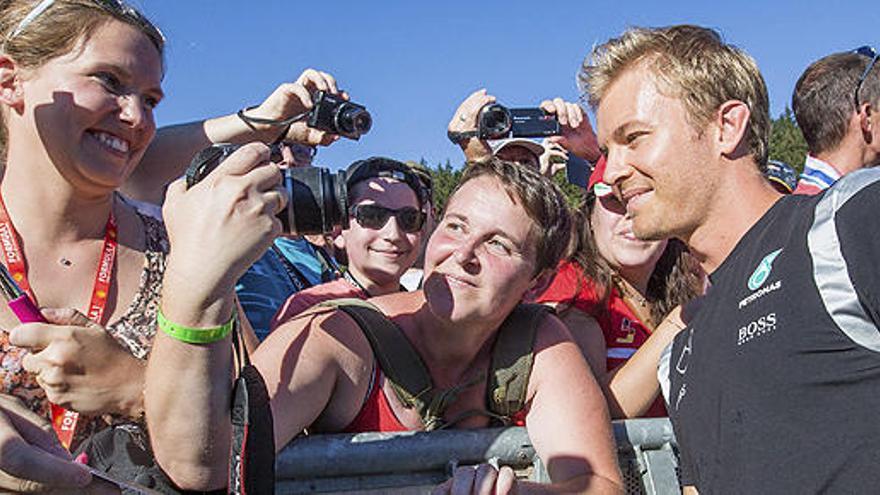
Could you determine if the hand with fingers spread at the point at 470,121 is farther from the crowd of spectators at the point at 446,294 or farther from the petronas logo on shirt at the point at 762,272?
the petronas logo on shirt at the point at 762,272

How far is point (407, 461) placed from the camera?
2.45 m

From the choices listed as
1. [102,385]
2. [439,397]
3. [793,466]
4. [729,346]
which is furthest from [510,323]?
[102,385]

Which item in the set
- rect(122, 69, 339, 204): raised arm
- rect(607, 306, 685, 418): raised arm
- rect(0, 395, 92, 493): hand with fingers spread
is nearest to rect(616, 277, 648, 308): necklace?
rect(607, 306, 685, 418): raised arm

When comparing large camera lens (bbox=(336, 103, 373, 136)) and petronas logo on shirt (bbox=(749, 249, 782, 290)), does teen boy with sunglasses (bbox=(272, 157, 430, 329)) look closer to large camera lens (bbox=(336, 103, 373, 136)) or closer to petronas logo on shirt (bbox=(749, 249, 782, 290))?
large camera lens (bbox=(336, 103, 373, 136))

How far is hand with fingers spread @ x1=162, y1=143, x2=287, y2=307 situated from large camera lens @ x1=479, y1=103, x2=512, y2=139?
2.21m

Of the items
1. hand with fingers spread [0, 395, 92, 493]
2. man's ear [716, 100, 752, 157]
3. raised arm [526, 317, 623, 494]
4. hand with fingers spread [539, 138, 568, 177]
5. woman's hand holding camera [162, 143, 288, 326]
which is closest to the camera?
hand with fingers spread [0, 395, 92, 493]

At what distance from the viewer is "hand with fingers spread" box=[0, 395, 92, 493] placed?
153cm

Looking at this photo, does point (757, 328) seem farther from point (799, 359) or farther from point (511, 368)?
point (511, 368)

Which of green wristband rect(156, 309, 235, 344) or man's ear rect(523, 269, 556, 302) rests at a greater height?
green wristband rect(156, 309, 235, 344)

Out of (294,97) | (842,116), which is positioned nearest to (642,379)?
(294,97)

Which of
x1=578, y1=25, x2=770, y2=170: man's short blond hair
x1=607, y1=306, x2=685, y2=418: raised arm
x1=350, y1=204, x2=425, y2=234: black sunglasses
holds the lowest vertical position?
x1=607, y1=306, x2=685, y2=418: raised arm

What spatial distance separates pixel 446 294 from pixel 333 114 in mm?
803

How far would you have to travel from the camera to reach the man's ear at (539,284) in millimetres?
3055

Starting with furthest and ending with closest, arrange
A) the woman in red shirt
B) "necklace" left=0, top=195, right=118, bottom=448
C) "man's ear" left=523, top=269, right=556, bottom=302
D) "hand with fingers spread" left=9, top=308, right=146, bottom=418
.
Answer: the woman in red shirt, "man's ear" left=523, top=269, right=556, bottom=302, "necklace" left=0, top=195, right=118, bottom=448, "hand with fingers spread" left=9, top=308, right=146, bottom=418
